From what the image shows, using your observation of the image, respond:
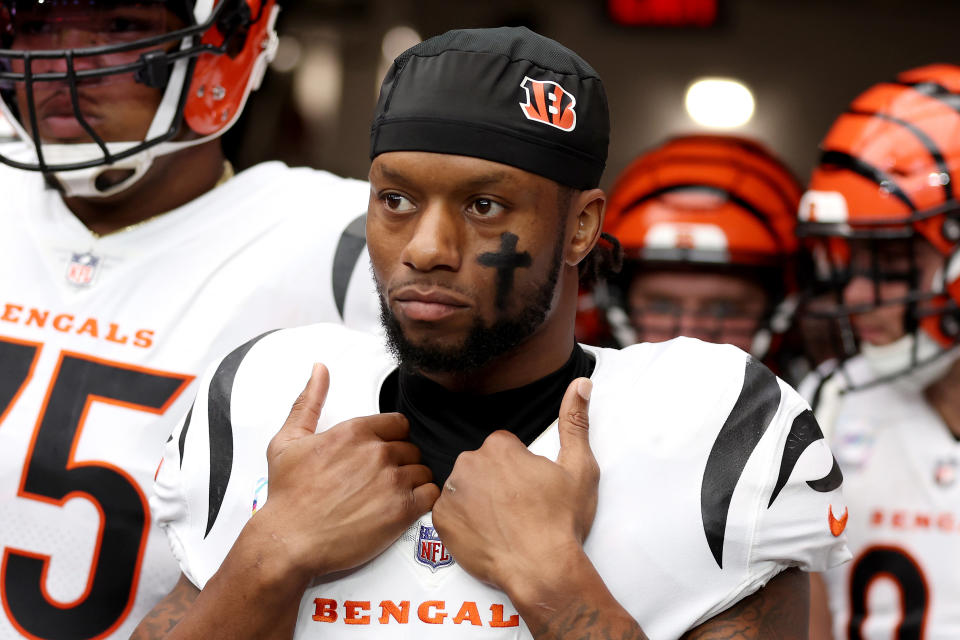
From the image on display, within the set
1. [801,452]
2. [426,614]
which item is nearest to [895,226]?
[801,452]

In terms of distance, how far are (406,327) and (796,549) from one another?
540 mm

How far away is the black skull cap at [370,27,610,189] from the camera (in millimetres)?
1360

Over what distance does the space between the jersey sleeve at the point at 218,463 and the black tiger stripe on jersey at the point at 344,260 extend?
0.31 m

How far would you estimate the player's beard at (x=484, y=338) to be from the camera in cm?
138

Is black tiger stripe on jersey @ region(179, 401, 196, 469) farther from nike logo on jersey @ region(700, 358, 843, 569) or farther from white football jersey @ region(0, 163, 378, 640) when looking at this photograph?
nike logo on jersey @ region(700, 358, 843, 569)

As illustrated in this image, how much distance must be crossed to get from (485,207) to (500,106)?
124mm

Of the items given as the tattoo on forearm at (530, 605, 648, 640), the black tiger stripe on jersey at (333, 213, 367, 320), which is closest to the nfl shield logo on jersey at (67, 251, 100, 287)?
the black tiger stripe on jersey at (333, 213, 367, 320)

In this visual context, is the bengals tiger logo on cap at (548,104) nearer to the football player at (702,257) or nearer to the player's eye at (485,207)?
the player's eye at (485,207)

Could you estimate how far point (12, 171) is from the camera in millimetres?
2125

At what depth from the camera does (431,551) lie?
139 centimetres

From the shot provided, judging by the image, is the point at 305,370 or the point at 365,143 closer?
the point at 305,370

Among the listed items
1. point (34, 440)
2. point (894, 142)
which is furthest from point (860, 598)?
point (34, 440)

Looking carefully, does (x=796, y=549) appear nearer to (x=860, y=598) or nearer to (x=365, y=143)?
(x=860, y=598)

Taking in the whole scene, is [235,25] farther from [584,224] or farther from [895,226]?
[895,226]
